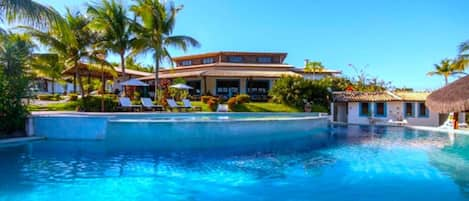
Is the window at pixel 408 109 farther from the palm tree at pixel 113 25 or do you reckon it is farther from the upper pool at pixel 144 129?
the palm tree at pixel 113 25

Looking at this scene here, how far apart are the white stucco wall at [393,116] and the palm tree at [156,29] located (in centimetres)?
1364

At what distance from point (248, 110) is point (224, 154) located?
43.2 ft

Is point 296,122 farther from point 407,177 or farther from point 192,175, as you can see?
point 192,175

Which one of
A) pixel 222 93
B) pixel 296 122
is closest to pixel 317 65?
pixel 222 93

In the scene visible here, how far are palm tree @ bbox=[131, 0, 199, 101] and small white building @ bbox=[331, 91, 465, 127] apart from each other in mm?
13218

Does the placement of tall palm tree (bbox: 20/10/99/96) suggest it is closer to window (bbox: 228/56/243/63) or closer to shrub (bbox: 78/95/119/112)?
shrub (bbox: 78/95/119/112)

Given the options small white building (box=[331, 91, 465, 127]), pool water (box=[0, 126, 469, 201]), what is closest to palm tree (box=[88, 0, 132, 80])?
pool water (box=[0, 126, 469, 201])

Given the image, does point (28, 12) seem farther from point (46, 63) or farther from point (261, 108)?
point (261, 108)

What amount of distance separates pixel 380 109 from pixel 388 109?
1.72 feet

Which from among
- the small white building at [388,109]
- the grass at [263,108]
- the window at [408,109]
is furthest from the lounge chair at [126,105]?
the window at [408,109]

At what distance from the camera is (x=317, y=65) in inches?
1361

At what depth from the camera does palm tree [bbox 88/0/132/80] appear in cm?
2020

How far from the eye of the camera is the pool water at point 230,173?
554cm

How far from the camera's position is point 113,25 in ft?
66.6
